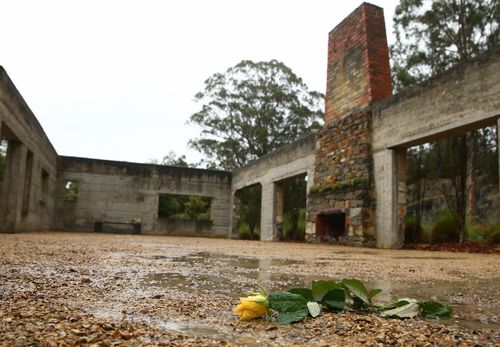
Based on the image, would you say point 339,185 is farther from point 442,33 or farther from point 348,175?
point 442,33

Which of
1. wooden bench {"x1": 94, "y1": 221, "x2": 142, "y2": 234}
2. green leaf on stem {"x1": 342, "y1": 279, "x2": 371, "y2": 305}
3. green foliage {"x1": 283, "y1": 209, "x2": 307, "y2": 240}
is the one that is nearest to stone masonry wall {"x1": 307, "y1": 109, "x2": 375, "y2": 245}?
green foliage {"x1": 283, "y1": 209, "x2": 307, "y2": 240}

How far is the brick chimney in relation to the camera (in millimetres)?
8445

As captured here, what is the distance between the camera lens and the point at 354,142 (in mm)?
8484

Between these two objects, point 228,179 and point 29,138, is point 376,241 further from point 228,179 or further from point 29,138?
point 228,179

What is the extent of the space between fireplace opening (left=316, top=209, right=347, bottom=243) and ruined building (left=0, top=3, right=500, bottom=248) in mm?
23

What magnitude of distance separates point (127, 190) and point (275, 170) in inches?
239

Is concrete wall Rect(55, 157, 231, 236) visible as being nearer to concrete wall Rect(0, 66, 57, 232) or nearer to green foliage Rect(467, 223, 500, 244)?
concrete wall Rect(0, 66, 57, 232)

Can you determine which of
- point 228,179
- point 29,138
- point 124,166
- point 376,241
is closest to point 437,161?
point 376,241

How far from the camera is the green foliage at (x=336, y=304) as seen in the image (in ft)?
3.42

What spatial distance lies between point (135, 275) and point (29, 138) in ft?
29.6

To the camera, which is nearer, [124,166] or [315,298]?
[315,298]

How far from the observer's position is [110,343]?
29.6 inches

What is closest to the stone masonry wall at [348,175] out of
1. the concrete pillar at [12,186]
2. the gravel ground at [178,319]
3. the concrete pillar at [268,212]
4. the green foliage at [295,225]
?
the concrete pillar at [268,212]

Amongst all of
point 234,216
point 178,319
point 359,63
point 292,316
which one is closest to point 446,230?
point 359,63
